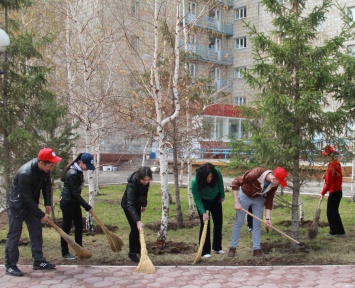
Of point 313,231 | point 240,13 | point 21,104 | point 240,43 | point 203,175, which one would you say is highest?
point 240,13

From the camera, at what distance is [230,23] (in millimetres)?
37125

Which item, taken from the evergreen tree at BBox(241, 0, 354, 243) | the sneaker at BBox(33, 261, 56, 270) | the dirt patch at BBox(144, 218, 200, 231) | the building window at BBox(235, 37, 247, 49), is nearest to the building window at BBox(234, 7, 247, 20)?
the building window at BBox(235, 37, 247, 49)

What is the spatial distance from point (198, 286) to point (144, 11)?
5641mm

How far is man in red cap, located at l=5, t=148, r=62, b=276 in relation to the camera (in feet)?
17.8

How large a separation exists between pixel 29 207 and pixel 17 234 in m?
0.45

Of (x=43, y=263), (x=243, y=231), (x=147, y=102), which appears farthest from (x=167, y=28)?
(x=43, y=263)

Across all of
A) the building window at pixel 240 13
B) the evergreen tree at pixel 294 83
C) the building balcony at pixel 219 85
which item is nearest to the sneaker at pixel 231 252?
the evergreen tree at pixel 294 83

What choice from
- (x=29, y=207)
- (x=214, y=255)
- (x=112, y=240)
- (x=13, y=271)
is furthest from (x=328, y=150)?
(x=13, y=271)

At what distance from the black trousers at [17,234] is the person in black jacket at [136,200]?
49.3 inches

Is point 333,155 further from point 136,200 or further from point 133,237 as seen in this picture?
point 133,237

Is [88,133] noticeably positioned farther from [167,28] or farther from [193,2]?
[193,2]

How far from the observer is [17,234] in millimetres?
5574

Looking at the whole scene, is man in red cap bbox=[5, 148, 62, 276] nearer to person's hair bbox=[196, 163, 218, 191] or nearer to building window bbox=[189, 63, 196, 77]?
person's hair bbox=[196, 163, 218, 191]

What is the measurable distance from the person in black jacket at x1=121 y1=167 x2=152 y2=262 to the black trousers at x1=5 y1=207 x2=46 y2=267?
125 cm
